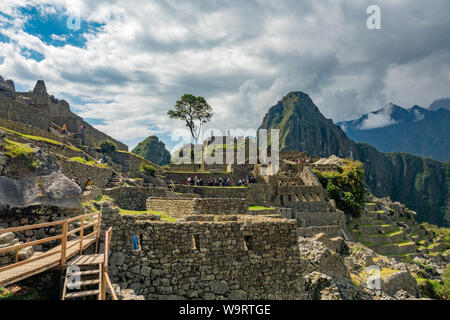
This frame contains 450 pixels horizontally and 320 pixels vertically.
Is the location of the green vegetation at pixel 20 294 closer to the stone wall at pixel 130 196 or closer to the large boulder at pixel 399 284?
the stone wall at pixel 130 196

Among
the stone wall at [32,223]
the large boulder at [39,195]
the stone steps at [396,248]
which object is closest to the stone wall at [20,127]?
the large boulder at [39,195]

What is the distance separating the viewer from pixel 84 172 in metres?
19.9

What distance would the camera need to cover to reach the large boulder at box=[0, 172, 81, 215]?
930 centimetres

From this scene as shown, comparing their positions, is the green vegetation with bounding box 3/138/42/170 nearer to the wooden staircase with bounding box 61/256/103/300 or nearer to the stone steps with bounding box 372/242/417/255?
the wooden staircase with bounding box 61/256/103/300

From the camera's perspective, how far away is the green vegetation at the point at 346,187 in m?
36.1

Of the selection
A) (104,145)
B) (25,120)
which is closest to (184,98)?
(104,145)

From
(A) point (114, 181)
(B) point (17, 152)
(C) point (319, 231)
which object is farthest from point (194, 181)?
(B) point (17, 152)

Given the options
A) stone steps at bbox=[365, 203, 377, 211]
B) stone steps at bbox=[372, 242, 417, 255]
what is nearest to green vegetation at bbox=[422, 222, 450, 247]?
stone steps at bbox=[365, 203, 377, 211]

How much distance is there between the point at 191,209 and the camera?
16.6 m

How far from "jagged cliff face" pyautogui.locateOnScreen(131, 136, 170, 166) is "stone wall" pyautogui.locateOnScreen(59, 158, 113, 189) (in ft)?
200

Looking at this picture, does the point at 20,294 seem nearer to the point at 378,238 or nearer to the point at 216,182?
the point at 216,182

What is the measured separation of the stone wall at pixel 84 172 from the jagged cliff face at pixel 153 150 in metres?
60.9

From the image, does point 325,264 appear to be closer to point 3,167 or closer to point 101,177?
point 3,167
